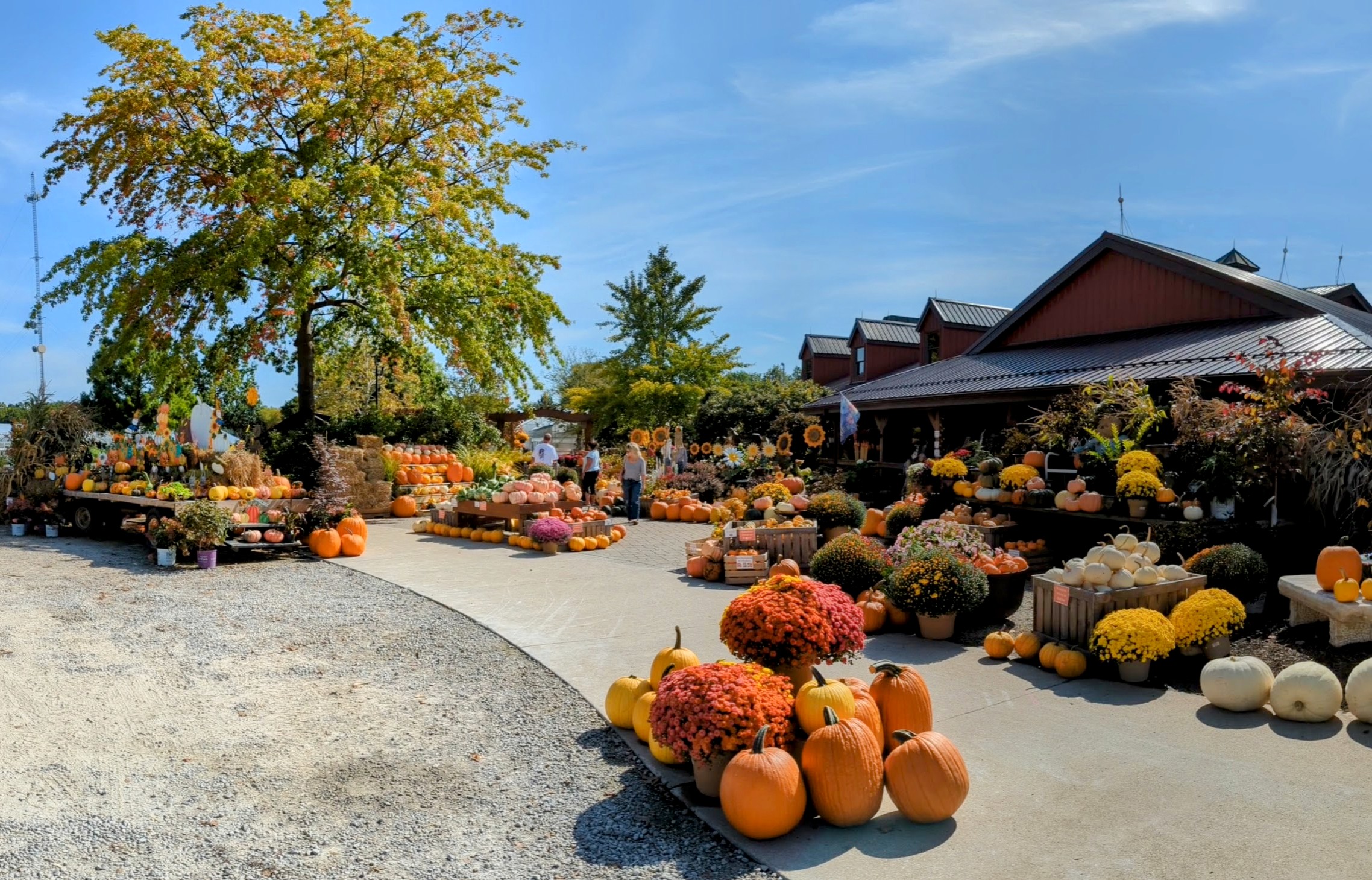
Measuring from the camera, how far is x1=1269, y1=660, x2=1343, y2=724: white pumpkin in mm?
4727

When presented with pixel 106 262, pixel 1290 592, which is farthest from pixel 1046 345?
pixel 106 262

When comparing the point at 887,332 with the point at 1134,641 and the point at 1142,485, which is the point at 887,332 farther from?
the point at 1134,641

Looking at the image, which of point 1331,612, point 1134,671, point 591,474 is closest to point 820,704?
point 1134,671

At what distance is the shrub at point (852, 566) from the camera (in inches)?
308

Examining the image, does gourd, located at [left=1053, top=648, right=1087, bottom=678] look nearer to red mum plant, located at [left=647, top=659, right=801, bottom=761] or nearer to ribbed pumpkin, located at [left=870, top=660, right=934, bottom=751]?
ribbed pumpkin, located at [left=870, top=660, right=934, bottom=751]

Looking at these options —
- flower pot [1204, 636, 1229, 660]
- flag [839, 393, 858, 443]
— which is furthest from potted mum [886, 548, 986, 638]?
flag [839, 393, 858, 443]

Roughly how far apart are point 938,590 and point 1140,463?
12.0ft

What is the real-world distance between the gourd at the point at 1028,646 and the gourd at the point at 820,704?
103 inches

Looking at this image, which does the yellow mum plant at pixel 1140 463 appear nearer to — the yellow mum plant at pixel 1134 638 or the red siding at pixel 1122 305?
the yellow mum plant at pixel 1134 638

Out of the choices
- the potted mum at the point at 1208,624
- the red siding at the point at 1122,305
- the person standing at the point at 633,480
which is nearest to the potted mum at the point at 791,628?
the potted mum at the point at 1208,624

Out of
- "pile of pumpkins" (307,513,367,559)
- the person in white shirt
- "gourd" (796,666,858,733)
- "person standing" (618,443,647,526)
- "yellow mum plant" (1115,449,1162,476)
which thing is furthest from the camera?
the person in white shirt

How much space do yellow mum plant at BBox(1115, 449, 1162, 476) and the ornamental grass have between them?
10.3 ft

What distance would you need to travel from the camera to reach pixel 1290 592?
20.9 ft

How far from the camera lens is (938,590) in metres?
6.77
